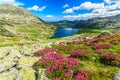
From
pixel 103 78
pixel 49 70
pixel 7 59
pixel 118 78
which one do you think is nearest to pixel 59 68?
pixel 49 70

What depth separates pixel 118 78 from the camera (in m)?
15.3

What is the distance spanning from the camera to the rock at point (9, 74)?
18891 millimetres

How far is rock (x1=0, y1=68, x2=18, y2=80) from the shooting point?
18.9 meters

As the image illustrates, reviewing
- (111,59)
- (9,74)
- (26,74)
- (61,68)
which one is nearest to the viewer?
(61,68)

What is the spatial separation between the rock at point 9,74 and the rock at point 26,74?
0.84 metres

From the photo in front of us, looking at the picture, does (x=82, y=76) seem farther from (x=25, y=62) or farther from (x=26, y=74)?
(x=25, y=62)

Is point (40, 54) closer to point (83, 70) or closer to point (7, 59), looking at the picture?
point (7, 59)

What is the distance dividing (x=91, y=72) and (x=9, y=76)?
8.85m

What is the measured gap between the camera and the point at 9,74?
19.7 meters

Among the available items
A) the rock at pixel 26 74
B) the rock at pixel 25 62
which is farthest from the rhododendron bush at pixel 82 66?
the rock at pixel 25 62

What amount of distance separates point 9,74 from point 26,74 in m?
2.68

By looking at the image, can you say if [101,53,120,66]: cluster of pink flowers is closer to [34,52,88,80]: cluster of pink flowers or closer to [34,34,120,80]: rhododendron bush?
[34,34,120,80]: rhododendron bush

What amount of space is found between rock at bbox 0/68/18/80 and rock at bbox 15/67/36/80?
0.84 m

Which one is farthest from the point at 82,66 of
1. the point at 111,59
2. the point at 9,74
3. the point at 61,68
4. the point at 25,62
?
the point at 9,74
